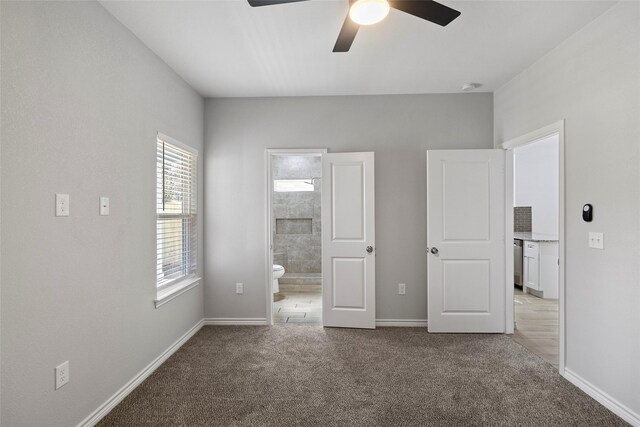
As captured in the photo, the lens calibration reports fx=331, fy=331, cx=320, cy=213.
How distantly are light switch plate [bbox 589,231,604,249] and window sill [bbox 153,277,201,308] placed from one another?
3.34m

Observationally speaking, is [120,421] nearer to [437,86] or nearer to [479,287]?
[479,287]

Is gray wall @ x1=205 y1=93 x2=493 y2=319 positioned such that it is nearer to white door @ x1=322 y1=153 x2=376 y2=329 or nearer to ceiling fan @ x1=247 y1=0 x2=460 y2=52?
white door @ x1=322 y1=153 x2=376 y2=329

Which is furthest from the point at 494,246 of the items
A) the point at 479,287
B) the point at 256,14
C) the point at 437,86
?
the point at 256,14

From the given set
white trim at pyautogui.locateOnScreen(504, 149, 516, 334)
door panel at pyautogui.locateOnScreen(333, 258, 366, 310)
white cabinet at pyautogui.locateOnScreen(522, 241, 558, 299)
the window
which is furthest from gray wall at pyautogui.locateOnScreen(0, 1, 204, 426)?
white cabinet at pyautogui.locateOnScreen(522, 241, 558, 299)

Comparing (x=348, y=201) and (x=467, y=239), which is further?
(x=348, y=201)

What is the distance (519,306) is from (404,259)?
199 cm

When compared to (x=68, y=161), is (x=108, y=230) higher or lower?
lower

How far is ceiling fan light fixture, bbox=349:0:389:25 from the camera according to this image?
5.72 feet

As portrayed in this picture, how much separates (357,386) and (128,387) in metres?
1.66

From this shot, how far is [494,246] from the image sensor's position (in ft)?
11.6

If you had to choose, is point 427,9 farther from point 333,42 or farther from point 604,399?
point 604,399

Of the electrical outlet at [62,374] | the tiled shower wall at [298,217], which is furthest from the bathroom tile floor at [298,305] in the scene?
the electrical outlet at [62,374]

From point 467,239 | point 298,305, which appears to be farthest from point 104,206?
point 467,239

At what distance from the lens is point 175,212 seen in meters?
3.23
